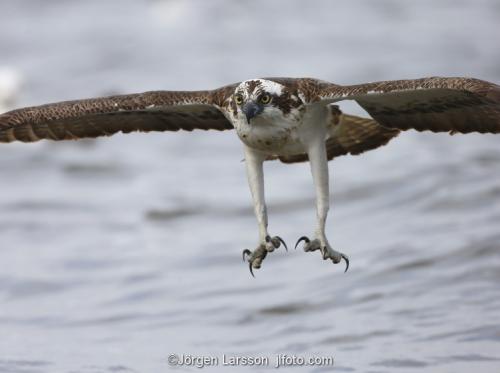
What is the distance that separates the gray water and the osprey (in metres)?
2.50

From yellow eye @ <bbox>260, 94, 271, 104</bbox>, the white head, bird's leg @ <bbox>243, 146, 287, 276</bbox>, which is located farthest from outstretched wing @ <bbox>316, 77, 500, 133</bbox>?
bird's leg @ <bbox>243, 146, 287, 276</bbox>

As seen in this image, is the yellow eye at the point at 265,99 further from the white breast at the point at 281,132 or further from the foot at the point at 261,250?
the foot at the point at 261,250

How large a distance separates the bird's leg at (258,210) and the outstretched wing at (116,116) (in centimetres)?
67

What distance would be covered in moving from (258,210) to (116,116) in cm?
215

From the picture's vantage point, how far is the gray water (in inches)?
677

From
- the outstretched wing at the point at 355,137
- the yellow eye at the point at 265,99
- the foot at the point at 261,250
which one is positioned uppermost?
the outstretched wing at the point at 355,137

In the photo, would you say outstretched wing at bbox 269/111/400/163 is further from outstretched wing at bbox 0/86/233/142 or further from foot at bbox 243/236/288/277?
foot at bbox 243/236/288/277

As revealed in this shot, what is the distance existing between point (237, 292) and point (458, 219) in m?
4.51

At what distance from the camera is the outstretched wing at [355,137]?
1480 centimetres

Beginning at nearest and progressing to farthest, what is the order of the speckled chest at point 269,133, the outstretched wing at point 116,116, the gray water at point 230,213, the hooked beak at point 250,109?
the hooked beak at point 250,109 → the speckled chest at point 269,133 → the outstretched wing at point 116,116 → the gray water at point 230,213

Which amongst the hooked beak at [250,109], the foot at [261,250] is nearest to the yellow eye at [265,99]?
the hooked beak at [250,109]

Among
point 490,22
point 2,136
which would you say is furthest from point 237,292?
point 490,22

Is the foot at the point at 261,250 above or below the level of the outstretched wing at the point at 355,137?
below

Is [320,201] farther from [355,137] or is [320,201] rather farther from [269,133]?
[355,137]
